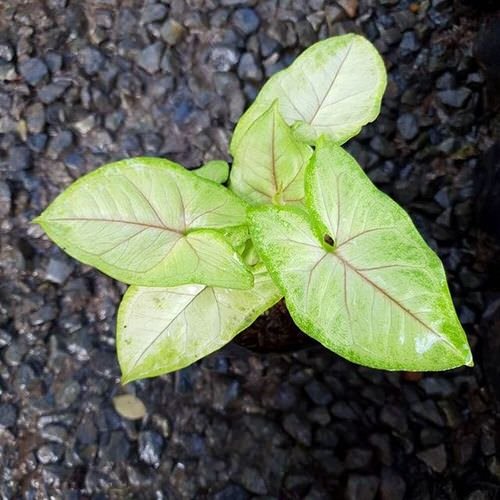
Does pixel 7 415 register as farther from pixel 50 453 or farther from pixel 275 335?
pixel 275 335

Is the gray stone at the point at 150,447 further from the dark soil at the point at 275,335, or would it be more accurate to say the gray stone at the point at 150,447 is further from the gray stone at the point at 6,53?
the gray stone at the point at 6,53

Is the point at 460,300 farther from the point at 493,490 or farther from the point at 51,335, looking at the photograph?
the point at 51,335

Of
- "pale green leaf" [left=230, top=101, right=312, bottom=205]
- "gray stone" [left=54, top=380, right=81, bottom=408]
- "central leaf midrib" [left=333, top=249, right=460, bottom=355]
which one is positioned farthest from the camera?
"gray stone" [left=54, top=380, right=81, bottom=408]

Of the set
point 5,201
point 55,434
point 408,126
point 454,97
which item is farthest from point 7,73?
point 454,97

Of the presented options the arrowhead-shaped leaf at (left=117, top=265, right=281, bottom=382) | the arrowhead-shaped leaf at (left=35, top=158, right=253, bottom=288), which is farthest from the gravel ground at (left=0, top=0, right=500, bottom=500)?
the arrowhead-shaped leaf at (left=35, top=158, right=253, bottom=288)

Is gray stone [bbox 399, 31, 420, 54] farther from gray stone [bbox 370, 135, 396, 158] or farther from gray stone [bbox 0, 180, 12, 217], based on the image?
gray stone [bbox 0, 180, 12, 217]

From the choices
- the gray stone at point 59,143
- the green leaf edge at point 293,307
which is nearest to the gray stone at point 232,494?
the green leaf edge at point 293,307

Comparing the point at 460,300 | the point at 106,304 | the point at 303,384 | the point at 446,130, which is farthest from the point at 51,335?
the point at 446,130
